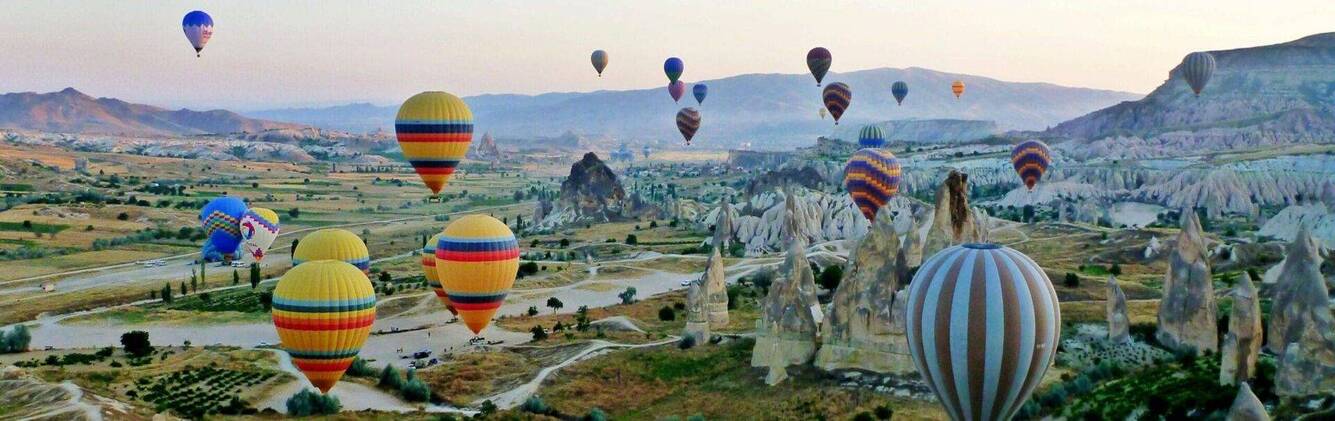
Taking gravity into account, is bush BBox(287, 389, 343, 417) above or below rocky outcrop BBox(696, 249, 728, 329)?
below

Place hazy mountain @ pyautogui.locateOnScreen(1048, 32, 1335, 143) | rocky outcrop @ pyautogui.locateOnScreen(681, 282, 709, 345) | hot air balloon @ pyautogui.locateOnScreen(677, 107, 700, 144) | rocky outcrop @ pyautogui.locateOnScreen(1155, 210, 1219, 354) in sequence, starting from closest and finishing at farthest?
1. rocky outcrop @ pyautogui.locateOnScreen(1155, 210, 1219, 354)
2. rocky outcrop @ pyautogui.locateOnScreen(681, 282, 709, 345)
3. hot air balloon @ pyautogui.locateOnScreen(677, 107, 700, 144)
4. hazy mountain @ pyautogui.locateOnScreen(1048, 32, 1335, 143)

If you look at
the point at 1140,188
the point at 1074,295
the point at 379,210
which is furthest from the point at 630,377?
the point at 379,210

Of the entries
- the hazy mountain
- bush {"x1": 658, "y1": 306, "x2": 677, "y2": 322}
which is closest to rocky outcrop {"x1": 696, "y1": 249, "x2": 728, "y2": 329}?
bush {"x1": 658, "y1": 306, "x2": 677, "y2": 322}

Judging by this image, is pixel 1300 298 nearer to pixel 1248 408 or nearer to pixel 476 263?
pixel 1248 408

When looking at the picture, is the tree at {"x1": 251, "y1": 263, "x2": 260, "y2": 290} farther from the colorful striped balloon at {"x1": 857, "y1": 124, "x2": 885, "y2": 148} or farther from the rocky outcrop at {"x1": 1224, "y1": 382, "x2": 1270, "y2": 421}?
the colorful striped balloon at {"x1": 857, "y1": 124, "x2": 885, "y2": 148}

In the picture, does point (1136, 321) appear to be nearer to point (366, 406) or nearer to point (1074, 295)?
point (1074, 295)

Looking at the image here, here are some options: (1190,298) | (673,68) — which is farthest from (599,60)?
(1190,298)

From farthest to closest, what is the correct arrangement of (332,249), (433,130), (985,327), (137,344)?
(332,249) → (433,130) → (137,344) → (985,327)
